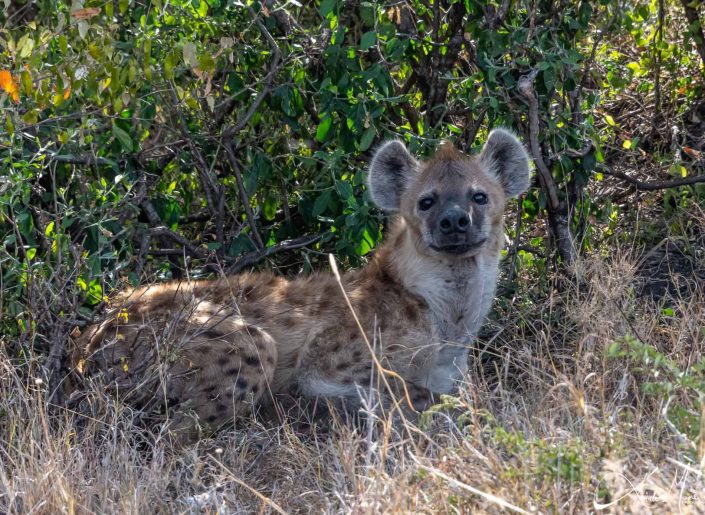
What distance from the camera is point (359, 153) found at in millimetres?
5844

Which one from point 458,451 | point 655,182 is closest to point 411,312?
point 458,451

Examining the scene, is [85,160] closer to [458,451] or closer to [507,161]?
[507,161]

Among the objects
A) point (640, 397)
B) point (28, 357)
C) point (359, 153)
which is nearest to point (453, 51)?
point (359, 153)

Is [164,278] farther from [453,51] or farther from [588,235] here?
[588,235]

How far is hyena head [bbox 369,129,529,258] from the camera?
16.5 ft

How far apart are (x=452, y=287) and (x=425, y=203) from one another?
1.46 feet

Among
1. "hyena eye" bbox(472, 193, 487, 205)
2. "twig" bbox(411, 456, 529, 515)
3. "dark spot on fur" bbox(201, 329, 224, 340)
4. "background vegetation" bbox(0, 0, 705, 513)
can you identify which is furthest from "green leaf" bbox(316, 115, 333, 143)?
"twig" bbox(411, 456, 529, 515)

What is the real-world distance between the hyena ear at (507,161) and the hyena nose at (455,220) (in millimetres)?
584

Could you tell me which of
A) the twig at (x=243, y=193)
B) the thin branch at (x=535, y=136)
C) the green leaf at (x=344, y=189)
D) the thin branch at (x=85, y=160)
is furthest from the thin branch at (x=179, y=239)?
the thin branch at (x=535, y=136)

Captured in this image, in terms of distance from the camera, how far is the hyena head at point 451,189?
198 inches

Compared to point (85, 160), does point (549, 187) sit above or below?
below

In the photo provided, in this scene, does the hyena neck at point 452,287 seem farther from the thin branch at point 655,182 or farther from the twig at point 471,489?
the twig at point 471,489

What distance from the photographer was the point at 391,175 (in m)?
5.44

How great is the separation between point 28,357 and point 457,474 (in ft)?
7.04
